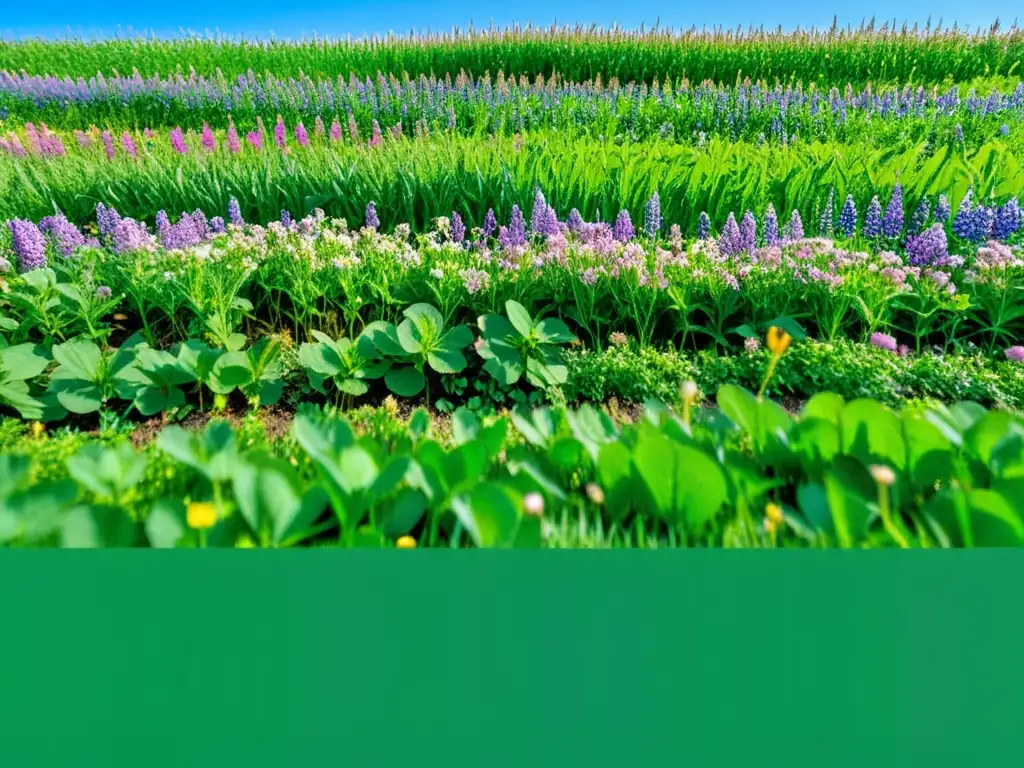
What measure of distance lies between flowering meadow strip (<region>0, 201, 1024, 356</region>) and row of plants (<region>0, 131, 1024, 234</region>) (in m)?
0.70

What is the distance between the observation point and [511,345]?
284cm

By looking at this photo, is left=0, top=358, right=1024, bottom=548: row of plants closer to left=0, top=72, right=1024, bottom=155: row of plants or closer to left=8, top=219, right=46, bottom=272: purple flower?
left=8, top=219, right=46, bottom=272: purple flower

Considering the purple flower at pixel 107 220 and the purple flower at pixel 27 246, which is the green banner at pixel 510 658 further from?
the purple flower at pixel 107 220

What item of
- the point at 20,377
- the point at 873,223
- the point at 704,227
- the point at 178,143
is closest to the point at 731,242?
the point at 704,227

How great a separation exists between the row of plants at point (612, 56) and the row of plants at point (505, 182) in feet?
31.3

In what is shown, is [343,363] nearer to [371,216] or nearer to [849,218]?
[371,216]

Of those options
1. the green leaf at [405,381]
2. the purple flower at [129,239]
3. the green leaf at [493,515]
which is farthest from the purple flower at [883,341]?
the purple flower at [129,239]

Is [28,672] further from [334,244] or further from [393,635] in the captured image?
[334,244]

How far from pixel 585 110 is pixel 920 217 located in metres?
5.47

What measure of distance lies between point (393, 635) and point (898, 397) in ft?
7.81

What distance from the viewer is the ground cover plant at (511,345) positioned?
1139 millimetres

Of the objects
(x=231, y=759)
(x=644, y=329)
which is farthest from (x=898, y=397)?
(x=231, y=759)

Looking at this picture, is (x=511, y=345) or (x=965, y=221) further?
(x=965, y=221)

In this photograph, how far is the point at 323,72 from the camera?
15211 mm
